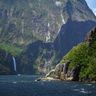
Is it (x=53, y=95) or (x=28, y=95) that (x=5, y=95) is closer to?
(x=28, y=95)

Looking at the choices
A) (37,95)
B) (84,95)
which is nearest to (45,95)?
(37,95)

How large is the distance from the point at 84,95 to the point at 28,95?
27721 mm

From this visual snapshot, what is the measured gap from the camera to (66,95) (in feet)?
650

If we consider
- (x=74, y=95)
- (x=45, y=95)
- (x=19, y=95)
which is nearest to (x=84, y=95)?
(x=74, y=95)

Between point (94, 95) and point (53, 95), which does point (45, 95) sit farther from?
point (94, 95)

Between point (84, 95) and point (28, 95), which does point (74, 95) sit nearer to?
point (84, 95)

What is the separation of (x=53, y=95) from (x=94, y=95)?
840 inches

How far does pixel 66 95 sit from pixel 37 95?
14697mm

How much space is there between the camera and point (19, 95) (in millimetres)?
194625

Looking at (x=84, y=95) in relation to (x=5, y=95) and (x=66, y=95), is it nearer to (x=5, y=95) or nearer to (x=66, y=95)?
(x=66, y=95)

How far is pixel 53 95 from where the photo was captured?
655ft

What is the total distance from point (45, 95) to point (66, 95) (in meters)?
10.6

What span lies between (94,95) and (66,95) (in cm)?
1481

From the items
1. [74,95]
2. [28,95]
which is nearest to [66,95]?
[74,95]
